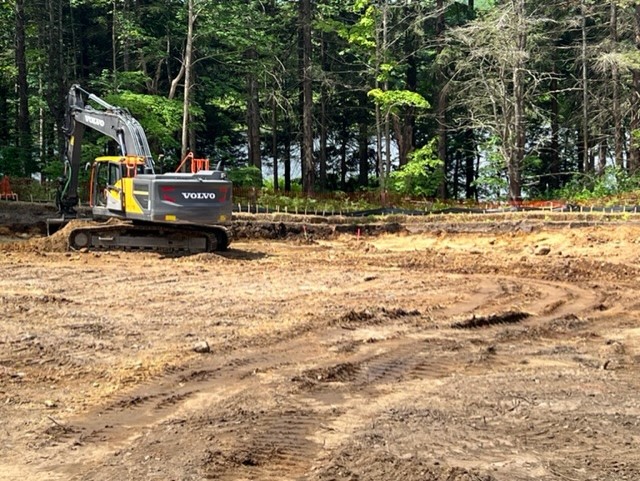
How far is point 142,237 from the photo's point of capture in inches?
657

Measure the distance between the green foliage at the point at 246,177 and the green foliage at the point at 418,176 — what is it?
5906 millimetres

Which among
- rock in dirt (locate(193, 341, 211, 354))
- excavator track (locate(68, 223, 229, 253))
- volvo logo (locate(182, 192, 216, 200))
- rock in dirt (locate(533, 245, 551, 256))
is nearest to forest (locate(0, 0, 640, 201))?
excavator track (locate(68, 223, 229, 253))

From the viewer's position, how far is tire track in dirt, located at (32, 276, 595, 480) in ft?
14.8

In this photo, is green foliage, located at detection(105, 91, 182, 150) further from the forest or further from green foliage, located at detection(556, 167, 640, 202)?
green foliage, located at detection(556, 167, 640, 202)

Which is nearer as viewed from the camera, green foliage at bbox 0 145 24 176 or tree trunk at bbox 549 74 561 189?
green foliage at bbox 0 145 24 176

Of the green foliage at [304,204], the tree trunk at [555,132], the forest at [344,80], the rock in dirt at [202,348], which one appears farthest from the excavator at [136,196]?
the tree trunk at [555,132]

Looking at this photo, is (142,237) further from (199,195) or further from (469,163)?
(469,163)

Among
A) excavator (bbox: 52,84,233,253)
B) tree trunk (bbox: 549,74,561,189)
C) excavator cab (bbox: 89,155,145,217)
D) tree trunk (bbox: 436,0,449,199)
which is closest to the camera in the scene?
excavator (bbox: 52,84,233,253)

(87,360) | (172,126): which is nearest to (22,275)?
(87,360)

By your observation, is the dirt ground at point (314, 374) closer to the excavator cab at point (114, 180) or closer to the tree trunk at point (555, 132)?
the excavator cab at point (114, 180)

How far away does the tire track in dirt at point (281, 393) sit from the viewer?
4504 mm

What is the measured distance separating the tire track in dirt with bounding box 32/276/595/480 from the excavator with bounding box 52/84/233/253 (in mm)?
7068

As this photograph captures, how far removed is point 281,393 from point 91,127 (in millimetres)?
12834

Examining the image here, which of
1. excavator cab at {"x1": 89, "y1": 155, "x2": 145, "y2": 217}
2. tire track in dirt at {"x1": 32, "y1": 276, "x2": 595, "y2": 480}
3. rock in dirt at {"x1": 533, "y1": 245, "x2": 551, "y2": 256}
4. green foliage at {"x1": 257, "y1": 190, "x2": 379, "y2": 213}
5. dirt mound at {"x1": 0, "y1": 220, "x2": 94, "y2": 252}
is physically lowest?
tire track in dirt at {"x1": 32, "y1": 276, "x2": 595, "y2": 480}
